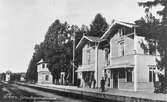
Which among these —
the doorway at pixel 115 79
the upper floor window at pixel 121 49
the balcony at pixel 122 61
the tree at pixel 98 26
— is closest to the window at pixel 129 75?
the balcony at pixel 122 61

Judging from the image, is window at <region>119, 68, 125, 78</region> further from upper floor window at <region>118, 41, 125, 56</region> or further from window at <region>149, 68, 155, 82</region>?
window at <region>149, 68, 155, 82</region>

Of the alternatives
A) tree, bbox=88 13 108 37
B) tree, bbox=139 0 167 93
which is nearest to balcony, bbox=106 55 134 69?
tree, bbox=139 0 167 93

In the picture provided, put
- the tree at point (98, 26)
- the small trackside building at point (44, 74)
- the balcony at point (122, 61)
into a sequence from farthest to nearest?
the small trackside building at point (44, 74) < the tree at point (98, 26) < the balcony at point (122, 61)

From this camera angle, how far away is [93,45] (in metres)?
36.6

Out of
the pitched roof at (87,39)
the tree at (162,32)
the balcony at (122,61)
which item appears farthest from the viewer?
the pitched roof at (87,39)

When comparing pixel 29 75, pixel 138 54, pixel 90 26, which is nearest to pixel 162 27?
pixel 138 54

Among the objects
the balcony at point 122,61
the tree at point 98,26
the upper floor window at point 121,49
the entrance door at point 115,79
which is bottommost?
the entrance door at point 115,79

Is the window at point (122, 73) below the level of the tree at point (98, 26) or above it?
below

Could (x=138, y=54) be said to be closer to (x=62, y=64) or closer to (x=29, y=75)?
(x=62, y=64)

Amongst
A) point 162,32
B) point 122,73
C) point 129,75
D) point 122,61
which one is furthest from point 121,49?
point 162,32

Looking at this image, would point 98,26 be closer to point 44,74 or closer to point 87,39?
point 44,74

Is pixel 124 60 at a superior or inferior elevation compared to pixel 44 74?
superior

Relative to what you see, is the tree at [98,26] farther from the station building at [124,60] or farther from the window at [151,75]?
the window at [151,75]

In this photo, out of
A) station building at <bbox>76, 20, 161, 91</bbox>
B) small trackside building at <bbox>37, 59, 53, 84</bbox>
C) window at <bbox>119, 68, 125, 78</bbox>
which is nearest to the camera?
station building at <bbox>76, 20, 161, 91</bbox>
